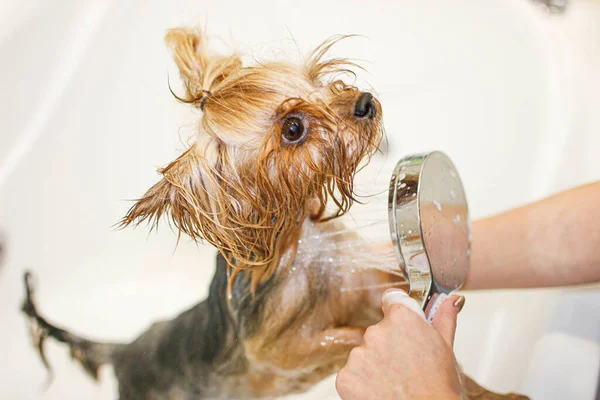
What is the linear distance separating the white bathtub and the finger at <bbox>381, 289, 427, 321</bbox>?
0.33 meters

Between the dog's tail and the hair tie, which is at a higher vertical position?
the hair tie

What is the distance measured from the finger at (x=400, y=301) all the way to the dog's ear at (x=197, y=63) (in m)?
0.46

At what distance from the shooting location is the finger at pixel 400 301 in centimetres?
84

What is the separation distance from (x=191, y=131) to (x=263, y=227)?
219 millimetres

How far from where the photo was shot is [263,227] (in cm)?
105

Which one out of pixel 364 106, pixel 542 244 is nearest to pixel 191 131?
pixel 364 106

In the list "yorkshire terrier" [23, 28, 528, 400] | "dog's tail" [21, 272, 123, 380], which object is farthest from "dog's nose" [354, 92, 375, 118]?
"dog's tail" [21, 272, 123, 380]

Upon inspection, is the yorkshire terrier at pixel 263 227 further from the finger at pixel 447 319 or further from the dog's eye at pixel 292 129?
the finger at pixel 447 319

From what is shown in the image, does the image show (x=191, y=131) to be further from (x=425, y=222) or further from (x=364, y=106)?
(x=425, y=222)

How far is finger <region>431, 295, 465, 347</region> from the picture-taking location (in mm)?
855

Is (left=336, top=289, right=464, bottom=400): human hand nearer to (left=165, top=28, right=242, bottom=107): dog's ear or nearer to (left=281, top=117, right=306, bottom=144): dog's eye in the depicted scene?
(left=281, top=117, right=306, bottom=144): dog's eye

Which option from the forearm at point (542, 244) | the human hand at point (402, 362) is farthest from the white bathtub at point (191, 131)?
the human hand at point (402, 362)

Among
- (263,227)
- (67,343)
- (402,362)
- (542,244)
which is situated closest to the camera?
(402,362)

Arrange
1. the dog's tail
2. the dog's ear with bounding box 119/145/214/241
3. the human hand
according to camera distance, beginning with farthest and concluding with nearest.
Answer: the dog's tail → the dog's ear with bounding box 119/145/214/241 → the human hand
